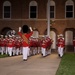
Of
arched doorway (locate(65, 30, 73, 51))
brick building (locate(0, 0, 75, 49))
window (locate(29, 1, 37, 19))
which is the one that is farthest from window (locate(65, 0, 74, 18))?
window (locate(29, 1, 37, 19))

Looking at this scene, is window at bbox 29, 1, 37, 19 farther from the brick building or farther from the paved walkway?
the paved walkway

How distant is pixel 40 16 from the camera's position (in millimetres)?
48750

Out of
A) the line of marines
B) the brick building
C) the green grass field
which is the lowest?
the green grass field

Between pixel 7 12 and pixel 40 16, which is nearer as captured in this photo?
pixel 40 16

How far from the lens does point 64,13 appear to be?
160 feet

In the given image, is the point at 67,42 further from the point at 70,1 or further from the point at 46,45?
the point at 46,45

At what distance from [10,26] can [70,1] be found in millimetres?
10108

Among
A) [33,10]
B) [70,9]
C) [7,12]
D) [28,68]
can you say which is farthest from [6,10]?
[28,68]

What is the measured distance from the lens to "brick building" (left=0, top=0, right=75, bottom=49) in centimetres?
4841

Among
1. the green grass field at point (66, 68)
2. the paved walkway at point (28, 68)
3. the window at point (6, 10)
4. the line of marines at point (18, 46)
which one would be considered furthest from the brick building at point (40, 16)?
the paved walkway at point (28, 68)

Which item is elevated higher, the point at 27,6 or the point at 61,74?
the point at 27,6

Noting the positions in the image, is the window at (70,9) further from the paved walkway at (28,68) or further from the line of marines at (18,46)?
the paved walkway at (28,68)

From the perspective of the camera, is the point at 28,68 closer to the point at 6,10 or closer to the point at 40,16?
the point at 40,16

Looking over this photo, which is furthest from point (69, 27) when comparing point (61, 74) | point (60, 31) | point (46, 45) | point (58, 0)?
point (61, 74)
